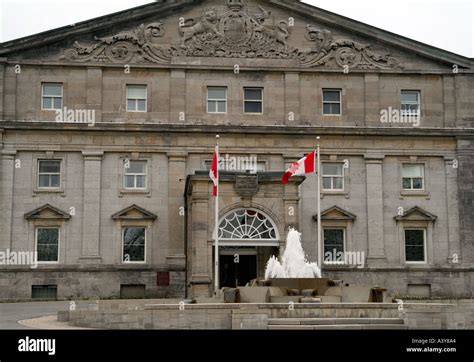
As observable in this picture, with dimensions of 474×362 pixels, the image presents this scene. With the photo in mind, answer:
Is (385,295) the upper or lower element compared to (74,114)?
lower

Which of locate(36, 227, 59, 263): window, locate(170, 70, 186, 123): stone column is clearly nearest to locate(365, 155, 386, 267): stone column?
locate(170, 70, 186, 123): stone column

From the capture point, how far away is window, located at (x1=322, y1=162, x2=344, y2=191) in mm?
46469

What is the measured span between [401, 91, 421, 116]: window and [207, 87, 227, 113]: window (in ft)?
33.4

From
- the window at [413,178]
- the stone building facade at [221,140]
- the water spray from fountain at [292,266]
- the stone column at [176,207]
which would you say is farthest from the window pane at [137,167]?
the window at [413,178]

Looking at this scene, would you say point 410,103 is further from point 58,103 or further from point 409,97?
point 58,103

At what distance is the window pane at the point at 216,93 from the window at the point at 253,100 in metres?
1.24

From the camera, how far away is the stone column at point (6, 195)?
4381 cm

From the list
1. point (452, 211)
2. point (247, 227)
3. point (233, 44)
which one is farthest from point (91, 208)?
point (452, 211)

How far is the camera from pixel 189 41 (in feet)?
153

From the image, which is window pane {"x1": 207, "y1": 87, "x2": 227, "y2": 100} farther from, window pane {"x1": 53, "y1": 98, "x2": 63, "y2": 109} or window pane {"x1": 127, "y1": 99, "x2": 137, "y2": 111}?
window pane {"x1": 53, "y1": 98, "x2": 63, "y2": 109}

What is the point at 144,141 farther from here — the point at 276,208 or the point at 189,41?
the point at 276,208

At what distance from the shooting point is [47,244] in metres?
44.4

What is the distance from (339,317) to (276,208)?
618 inches
